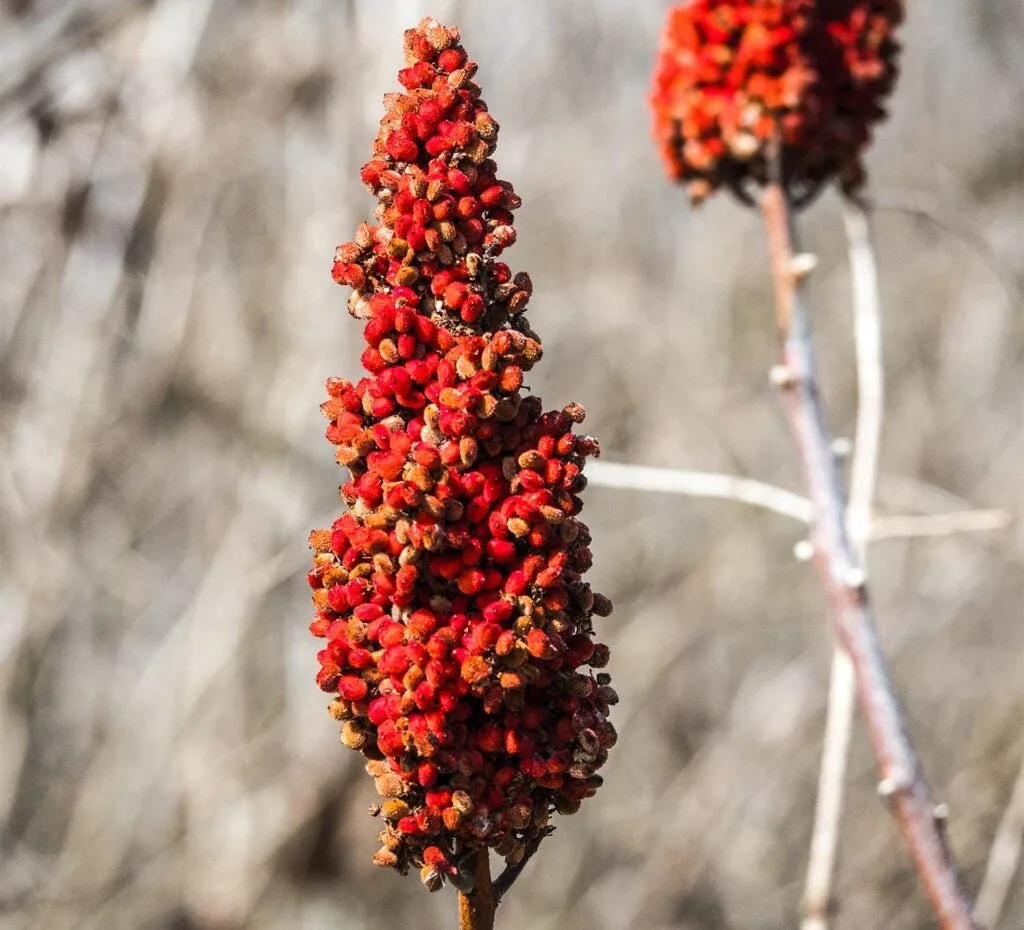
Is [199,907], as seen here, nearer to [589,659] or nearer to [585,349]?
[585,349]

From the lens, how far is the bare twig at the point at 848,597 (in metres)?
1.64

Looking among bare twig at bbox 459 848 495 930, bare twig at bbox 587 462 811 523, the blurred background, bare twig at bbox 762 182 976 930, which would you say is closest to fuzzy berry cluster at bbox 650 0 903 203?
bare twig at bbox 762 182 976 930

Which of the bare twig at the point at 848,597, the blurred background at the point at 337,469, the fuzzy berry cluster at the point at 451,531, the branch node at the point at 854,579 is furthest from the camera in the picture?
the blurred background at the point at 337,469

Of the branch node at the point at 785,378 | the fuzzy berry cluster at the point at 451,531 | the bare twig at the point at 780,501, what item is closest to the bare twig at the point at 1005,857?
the bare twig at the point at 780,501

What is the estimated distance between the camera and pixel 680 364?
5855 mm

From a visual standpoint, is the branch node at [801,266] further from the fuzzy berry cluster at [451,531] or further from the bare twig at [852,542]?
the fuzzy berry cluster at [451,531]

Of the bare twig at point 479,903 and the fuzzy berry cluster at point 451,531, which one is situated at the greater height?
the fuzzy berry cluster at point 451,531

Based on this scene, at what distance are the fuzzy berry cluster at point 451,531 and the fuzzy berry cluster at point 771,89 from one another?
94cm

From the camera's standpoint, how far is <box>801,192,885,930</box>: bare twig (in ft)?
5.89

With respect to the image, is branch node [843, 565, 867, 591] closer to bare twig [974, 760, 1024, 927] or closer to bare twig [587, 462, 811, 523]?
bare twig [587, 462, 811, 523]


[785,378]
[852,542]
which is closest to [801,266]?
[785,378]

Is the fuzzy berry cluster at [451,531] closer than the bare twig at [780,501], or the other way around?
the fuzzy berry cluster at [451,531]

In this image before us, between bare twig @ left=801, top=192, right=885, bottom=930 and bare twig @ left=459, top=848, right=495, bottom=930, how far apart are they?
2.91 ft

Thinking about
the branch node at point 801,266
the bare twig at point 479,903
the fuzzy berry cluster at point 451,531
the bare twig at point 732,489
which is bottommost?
the bare twig at point 479,903
